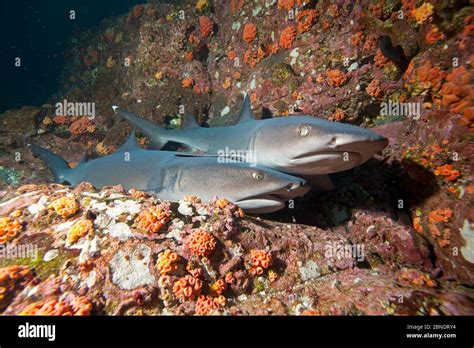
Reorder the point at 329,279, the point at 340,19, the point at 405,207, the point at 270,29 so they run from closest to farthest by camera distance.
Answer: the point at 329,279 < the point at 405,207 < the point at 340,19 < the point at 270,29

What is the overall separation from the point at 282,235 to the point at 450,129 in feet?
10.5

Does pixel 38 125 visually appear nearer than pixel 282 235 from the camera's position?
No

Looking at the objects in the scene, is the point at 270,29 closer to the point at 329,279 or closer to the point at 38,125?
the point at 329,279

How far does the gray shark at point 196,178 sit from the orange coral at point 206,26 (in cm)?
562

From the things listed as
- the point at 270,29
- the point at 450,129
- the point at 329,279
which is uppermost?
the point at 270,29

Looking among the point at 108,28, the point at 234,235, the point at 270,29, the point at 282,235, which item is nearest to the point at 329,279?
the point at 282,235

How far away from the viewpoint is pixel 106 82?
36.4 ft

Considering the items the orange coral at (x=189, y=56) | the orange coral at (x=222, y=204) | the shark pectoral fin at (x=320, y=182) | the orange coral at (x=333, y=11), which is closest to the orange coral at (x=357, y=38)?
the orange coral at (x=333, y=11)

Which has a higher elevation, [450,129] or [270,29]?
[270,29]

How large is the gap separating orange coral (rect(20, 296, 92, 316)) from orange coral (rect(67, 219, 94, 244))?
57 centimetres

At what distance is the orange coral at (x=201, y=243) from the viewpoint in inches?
91.5

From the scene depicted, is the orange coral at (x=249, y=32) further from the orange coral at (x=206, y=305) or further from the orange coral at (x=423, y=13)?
the orange coral at (x=206, y=305)

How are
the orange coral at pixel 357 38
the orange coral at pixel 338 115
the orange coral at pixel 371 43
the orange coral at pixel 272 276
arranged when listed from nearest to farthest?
1. the orange coral at pixel 272 276
2. the orange coral at pixel 338 115
3. the orange coral at pixel 371 43
4. the orange coral at pixel 357 38

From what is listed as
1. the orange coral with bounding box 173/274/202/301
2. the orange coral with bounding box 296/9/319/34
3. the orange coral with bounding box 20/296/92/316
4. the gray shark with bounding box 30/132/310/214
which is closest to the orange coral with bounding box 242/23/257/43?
the orange coral with bounding box 296/9/319/34
